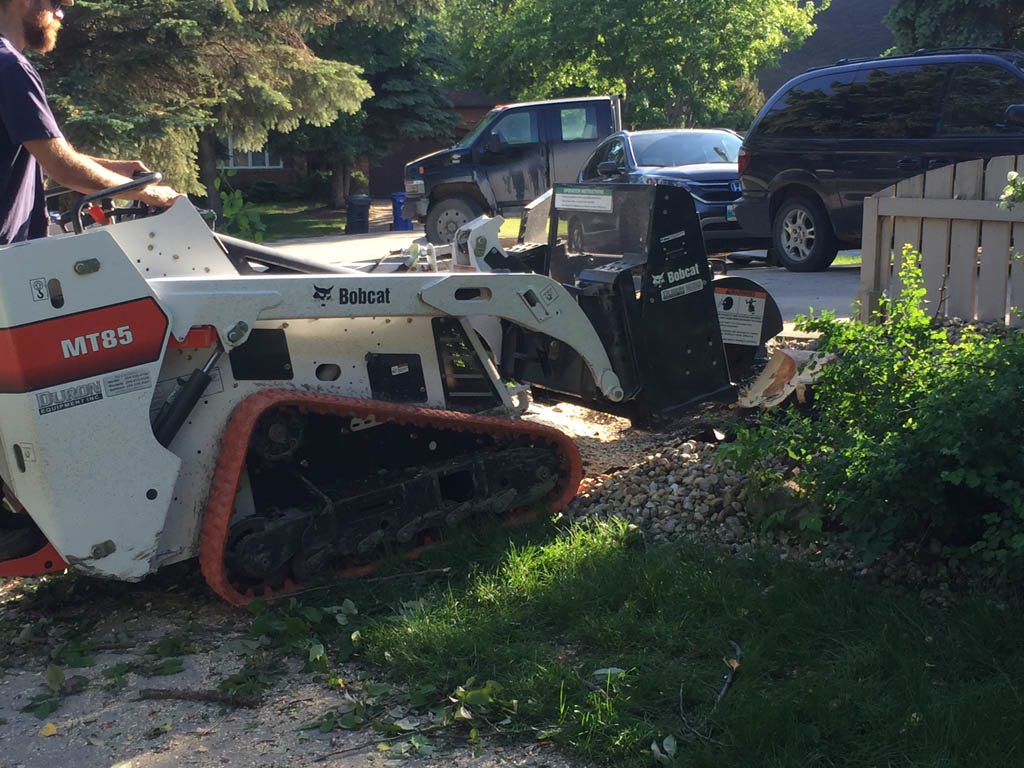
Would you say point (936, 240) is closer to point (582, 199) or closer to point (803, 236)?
point (582, 199)

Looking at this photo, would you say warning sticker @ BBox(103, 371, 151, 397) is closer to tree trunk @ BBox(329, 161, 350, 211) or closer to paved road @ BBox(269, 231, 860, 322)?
paved road @ BBox(269, 231, 860, 322)

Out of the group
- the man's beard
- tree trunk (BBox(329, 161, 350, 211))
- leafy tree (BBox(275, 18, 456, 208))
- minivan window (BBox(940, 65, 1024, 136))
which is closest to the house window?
tree trunk (BBox(329, 161, 350, 211))

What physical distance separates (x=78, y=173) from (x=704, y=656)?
3.14 meters

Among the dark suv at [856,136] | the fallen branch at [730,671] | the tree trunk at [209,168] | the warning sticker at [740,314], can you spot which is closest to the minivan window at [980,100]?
the dark suv at [856,136]

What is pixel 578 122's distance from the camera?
19.8 m

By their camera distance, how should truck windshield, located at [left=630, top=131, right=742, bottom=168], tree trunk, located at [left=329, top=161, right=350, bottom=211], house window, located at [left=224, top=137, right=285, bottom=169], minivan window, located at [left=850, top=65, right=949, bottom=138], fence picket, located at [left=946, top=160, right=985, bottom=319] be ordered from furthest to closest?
house window, located at [left=224, top=137, right=285, bottom=169] < tree trunk, located at [left=329, top=161, right=350, bottom=211] < truck windshield, located at [left=630, top=131, right=742, bottom=168] < minivan window, located at [left=850, top=65, right=949, bottom=138] < fence picket, located at [left=946, top=160, right=985, bottom=319]

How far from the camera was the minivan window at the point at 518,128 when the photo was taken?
19.5 meters

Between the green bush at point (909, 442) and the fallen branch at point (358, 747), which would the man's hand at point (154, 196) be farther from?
the green bush at point (909, 442)

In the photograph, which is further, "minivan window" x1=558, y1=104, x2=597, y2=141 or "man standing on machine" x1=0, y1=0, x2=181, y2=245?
"minivan window" x1=558, y1=104, x2=597, y2=141

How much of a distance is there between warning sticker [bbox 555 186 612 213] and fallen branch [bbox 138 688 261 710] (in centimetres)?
368

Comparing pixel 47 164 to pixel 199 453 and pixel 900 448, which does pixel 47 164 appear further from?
pixel 900 448

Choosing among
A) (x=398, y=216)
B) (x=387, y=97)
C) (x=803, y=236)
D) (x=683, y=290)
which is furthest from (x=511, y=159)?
(x=387, y=97)

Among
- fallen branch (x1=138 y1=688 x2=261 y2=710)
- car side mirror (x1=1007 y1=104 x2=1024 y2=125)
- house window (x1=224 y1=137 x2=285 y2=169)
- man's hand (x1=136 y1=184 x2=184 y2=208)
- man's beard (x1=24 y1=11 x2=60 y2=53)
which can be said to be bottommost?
house window (x1=224 y1=137 x2=285 y2=169)

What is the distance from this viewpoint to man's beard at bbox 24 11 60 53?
16.7ft
